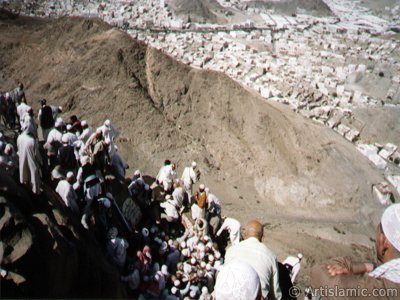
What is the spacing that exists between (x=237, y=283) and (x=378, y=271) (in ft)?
3.14

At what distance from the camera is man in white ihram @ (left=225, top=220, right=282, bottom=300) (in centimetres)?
304

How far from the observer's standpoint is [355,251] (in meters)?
10.7

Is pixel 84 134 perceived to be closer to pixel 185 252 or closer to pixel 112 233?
pixel 112 233

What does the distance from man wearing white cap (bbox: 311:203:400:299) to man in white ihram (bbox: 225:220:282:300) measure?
0.55m

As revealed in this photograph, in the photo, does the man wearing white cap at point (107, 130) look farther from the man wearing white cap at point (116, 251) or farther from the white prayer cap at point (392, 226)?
the white prayer cap at point (392, 226)

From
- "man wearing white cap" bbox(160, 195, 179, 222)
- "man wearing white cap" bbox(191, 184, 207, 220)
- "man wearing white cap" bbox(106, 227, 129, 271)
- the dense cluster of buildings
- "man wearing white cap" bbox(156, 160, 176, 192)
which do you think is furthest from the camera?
the dense cluster of buildings

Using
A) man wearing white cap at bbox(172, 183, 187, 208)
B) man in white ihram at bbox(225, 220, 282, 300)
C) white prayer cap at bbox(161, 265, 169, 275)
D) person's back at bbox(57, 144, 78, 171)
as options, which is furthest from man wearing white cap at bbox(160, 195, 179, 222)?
man in white ihram at bbox(225, 220, 282, 300)

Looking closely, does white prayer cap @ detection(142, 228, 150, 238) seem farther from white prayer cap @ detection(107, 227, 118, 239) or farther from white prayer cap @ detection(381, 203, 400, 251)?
white prayer cap @ detection(381, 203, 400, 251)

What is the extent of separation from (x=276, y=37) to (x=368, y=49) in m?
14.5

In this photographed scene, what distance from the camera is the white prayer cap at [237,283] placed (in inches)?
101

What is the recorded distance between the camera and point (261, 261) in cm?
312

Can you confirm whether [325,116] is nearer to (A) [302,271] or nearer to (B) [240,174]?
(B) [240,174]

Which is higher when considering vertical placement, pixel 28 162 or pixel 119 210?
pixel 28 162

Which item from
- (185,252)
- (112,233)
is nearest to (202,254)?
(185,252)
